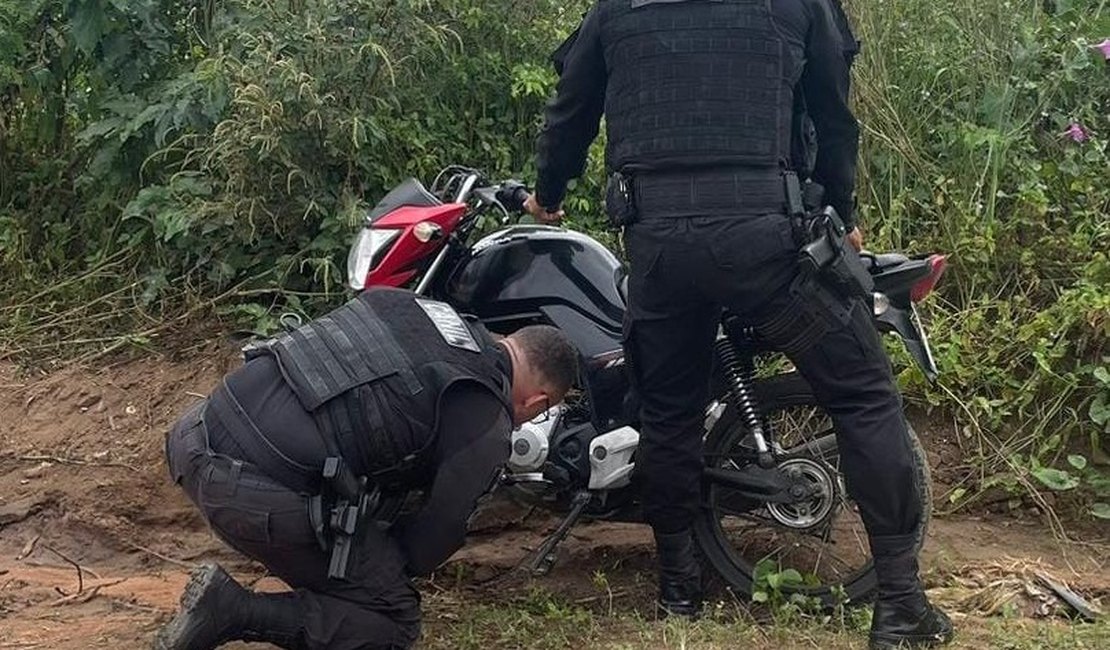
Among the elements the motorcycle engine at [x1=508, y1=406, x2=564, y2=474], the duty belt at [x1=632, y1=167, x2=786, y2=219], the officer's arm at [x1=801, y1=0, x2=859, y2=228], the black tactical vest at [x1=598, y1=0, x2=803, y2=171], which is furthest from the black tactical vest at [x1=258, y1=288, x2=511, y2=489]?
the officer's arm at [x1=801, y1=0, x2=859, y2=228]

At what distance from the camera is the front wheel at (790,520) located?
362cm

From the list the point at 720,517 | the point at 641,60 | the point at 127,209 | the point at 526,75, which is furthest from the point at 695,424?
the point at 127,209

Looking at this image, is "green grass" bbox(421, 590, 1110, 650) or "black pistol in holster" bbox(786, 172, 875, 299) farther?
"green grass" bbox(421, 590, 1110, 650)

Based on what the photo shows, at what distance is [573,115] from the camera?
345 cm

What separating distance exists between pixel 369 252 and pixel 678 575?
4.25ft

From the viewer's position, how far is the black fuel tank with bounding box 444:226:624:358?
3652 mm

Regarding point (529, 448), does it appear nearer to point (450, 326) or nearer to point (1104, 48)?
point (450, 326)

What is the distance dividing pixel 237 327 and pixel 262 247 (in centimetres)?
35

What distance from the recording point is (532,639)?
3.42 metres

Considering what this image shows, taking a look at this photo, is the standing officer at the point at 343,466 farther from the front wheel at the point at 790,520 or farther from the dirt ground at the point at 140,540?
the front wheel at the point at 790,520

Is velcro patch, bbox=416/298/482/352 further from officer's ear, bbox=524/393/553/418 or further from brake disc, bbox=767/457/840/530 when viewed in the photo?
brake disc, bbox=767/457/840/530

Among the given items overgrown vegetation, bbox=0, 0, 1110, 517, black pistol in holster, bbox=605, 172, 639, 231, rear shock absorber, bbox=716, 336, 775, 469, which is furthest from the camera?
overgrown vegetation, bbox=0, 0, 1110, 517

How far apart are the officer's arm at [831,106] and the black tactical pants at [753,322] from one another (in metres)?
0.33

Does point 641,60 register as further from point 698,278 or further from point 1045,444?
point 1045,444
